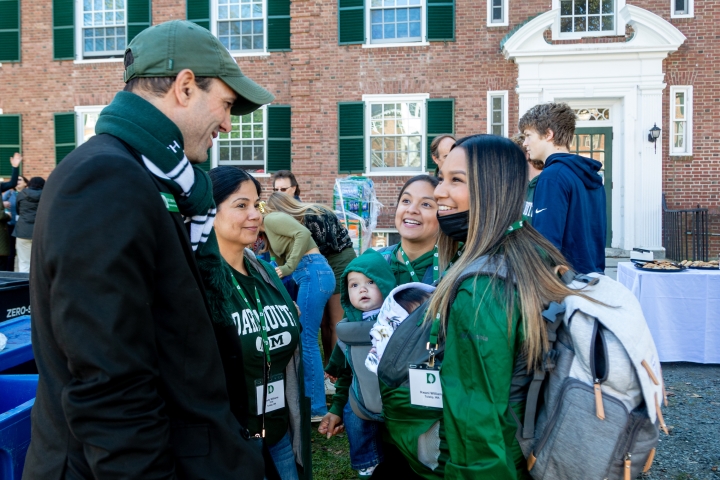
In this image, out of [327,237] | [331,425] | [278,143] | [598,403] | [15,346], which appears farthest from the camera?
[278,143]

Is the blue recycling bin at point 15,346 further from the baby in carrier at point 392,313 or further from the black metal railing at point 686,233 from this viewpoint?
the black metal railing at point 686,233

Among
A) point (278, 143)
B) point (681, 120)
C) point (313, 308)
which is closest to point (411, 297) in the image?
point (313, 308)

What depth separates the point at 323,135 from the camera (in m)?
14.1

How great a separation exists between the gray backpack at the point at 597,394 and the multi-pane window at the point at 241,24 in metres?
14.2

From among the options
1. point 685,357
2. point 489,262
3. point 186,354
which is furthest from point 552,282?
point 685,357

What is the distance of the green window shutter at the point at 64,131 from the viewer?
15.0 meters

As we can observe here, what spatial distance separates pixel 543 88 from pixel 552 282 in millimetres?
12083

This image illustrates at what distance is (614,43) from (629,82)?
0.88 meters

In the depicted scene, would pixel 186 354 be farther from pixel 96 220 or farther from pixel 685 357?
pixel 685 357

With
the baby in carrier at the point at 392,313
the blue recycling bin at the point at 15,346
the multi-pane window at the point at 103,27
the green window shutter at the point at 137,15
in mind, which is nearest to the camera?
the baby in carrier at the point at 392,313

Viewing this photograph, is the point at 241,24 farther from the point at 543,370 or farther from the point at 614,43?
the point at 543,370

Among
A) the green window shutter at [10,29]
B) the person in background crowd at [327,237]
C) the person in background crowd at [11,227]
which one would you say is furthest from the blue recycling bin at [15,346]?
the green window shutter at [10,29]

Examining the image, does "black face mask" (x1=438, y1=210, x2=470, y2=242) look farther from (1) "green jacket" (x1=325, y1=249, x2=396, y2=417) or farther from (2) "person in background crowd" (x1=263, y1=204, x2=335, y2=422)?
(2) "person in background crowd" (x1=263, y1=204, x2=335, y2=422)

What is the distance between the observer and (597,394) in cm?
157
